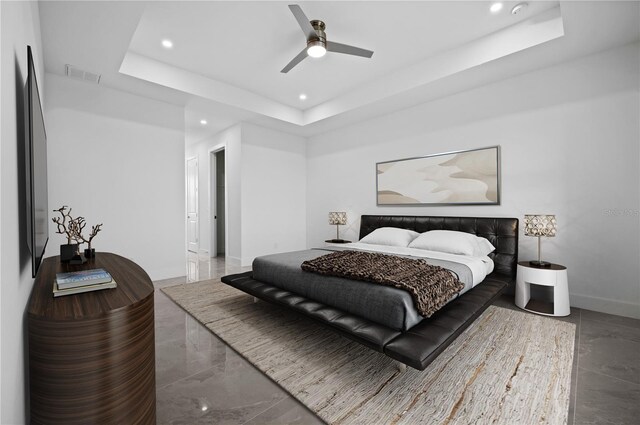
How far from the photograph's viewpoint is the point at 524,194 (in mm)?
3420

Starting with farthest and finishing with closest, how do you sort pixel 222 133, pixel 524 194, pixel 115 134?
pixel 222 133 < pixel 115 134 < pixel 524 194

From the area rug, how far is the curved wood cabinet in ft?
2.97

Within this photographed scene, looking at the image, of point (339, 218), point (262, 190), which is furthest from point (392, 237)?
point (262, 190)

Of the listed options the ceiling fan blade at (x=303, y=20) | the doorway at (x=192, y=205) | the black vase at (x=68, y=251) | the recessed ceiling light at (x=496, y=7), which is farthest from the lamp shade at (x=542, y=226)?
the doorway at (x=192, y=205)

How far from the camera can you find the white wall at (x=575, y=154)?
283cm

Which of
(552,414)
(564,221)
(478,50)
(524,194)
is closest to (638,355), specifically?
Answer: (552,414)

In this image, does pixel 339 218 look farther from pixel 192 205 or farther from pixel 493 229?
pixel 192 205

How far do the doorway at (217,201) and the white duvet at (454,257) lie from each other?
12.9 ft

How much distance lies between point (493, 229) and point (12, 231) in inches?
161

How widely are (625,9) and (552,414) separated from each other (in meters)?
3.13

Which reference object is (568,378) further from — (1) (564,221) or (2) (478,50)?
(2) (478,50)

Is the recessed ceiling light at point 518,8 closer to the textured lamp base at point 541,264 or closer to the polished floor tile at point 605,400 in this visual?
the textured lamp base at point 541,264

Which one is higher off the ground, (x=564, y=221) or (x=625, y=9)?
(x=625, y=9)

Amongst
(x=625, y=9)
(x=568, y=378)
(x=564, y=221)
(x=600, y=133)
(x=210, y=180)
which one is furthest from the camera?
(x=210, y=180)
